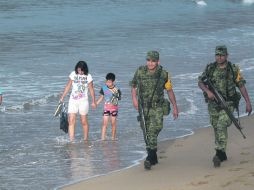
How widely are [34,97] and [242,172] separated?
9591 millimetres

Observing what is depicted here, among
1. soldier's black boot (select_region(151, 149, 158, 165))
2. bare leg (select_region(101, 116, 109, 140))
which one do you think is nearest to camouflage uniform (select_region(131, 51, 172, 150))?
soldier's black boot (select_region(151, 149, 158, 165))

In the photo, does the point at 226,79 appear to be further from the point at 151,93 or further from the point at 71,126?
the point at 71,126

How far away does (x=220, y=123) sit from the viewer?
11.0 metres

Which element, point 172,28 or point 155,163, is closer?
point 155,163

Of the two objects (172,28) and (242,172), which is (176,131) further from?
(172,28)

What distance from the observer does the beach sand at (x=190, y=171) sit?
988cm

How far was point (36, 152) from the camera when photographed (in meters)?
13.5

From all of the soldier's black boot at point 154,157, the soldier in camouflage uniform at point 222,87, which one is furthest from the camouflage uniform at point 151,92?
the soldier in camouflage uniform at point 222,87

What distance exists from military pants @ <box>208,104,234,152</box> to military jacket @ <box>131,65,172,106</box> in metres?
Result: 0.65

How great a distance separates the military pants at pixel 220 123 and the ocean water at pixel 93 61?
1.70 meters

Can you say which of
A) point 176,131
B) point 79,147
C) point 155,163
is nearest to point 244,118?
point 176,131

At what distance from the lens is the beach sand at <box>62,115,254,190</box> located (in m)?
9.88

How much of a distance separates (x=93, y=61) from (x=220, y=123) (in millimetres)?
15011

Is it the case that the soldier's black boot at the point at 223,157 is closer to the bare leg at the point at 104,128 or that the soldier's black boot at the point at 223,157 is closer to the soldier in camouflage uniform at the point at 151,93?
the soldier in camouflage uniform at the point at 151,93
